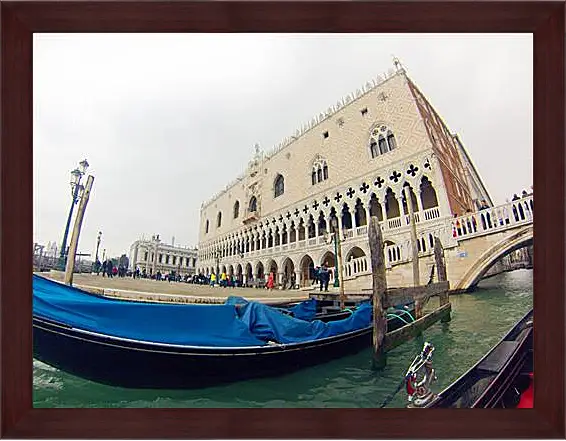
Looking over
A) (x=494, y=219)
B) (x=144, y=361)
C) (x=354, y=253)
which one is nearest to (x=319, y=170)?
(x=354, y=253)

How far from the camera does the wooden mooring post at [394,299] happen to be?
1.32m

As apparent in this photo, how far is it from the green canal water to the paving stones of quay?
333mm

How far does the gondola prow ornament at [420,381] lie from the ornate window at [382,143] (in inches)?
37.1

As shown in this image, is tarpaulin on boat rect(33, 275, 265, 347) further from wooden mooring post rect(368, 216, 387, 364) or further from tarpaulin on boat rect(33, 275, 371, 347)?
wooden mooring post rect(368, 216, 387, 364)

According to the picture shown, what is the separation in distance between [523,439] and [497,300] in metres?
0.50

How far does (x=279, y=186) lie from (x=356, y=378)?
39.1 inches

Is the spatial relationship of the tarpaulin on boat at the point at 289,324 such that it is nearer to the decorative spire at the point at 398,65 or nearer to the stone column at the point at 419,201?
the stone column at the point at 419,201

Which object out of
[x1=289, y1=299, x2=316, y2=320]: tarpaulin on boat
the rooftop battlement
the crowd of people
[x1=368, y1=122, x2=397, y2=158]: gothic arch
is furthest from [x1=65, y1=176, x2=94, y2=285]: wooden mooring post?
[x1=368, y1=122, x2=397, y2=158]: gothic arch

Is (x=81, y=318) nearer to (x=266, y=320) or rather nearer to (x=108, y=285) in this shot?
(x=108, y=285)

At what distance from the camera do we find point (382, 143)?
153cm

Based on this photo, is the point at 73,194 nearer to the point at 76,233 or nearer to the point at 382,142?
the point at 76,233
